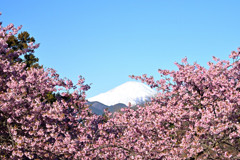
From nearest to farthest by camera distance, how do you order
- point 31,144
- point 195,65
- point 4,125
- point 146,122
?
point 31,144
point 4,125
point 146,122
point 195,65

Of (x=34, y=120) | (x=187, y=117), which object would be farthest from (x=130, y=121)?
(x=34, y=120)

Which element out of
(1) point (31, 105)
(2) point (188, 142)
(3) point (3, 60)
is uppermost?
(3) point (3, 60)

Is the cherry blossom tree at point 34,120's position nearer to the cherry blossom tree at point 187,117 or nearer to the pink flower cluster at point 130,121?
the pink flower cluster at point 130,121

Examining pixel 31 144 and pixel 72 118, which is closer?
pixel 31 144

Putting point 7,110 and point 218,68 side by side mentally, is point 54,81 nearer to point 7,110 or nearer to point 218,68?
point 7,110

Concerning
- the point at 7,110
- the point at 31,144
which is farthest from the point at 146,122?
the point at 7,110

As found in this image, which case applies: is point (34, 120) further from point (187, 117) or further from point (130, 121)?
point (187, 117)

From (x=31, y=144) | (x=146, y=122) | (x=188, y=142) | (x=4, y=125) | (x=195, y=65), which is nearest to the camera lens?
(x=188, y=142)

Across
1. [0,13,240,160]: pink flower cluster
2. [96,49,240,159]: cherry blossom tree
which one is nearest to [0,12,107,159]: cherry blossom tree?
[0,13,240,160]: pink flower cluster

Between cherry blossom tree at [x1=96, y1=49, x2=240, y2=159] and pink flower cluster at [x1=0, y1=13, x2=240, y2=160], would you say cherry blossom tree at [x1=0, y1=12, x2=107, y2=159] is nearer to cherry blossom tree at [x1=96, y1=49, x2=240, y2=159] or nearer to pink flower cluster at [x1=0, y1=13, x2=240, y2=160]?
pink flower cluster at [x1=0, y1=13, x2=240, y2=160]

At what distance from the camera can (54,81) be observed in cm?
1414

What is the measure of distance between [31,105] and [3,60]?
2.44 m

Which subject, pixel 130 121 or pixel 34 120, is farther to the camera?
pixel 130 121

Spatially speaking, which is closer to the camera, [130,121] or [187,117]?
[187,117]
